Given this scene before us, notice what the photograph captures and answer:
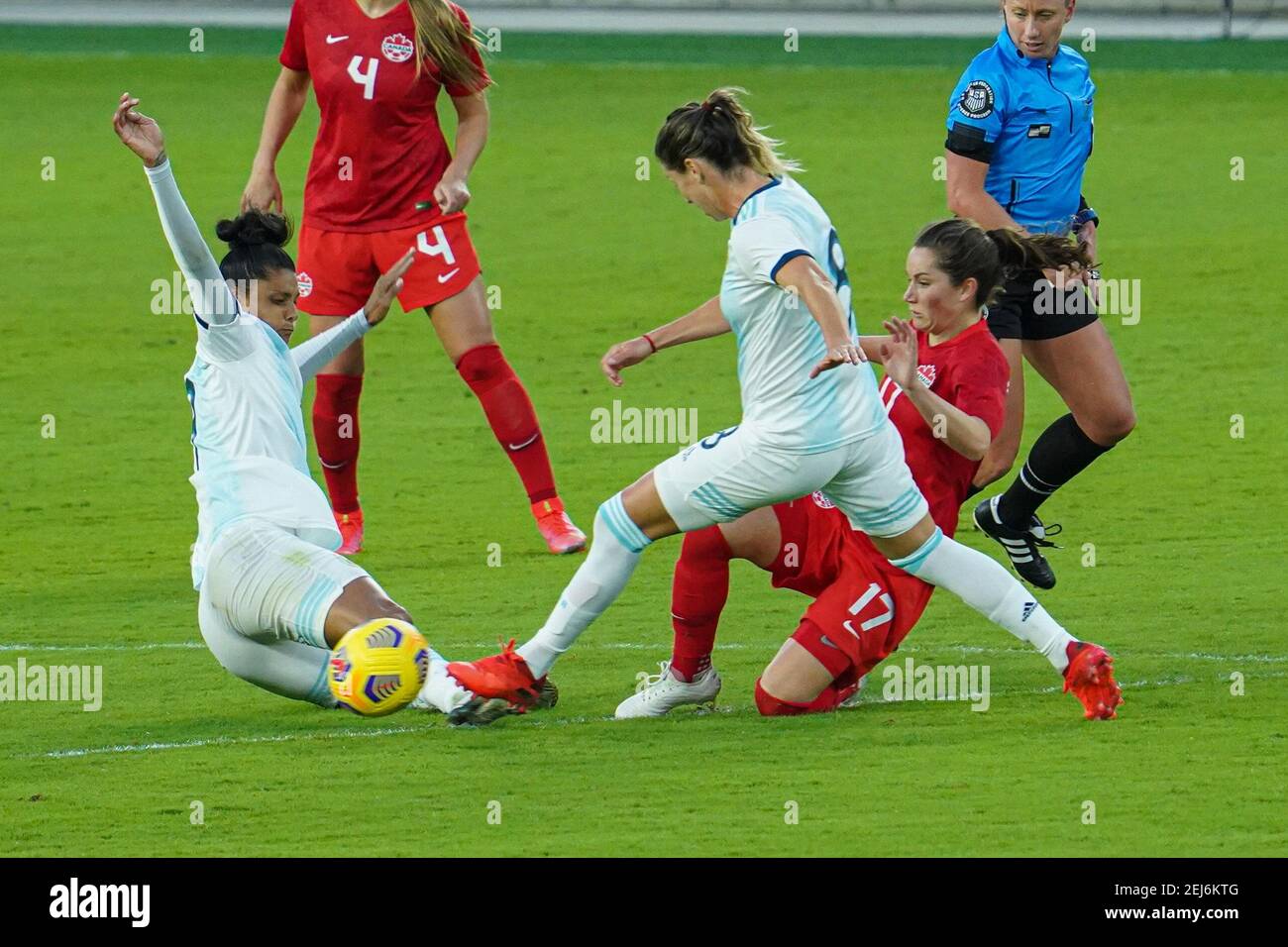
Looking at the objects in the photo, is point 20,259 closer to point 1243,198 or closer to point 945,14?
point 1243,198

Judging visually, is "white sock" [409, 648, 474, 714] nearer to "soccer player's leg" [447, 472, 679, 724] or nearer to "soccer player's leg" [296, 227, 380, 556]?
"soccer player's leg" [447, 472, 679, 724]

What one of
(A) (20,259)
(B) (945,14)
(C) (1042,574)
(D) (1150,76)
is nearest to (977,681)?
(C) (1042,574)

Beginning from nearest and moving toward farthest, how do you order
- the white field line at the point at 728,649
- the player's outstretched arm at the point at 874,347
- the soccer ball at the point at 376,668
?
the soccer ball at the point at 376,668 → the player's outstretched arm at the point at 874,347 → the white field line at the point at 728,649

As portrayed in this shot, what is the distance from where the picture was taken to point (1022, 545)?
28.2 ft

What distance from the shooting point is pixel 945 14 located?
29062 mm

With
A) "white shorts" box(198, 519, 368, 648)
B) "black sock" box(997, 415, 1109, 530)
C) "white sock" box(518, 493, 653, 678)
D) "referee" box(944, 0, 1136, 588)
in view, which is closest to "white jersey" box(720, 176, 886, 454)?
"white sock" box(518, 493, 653, 678)

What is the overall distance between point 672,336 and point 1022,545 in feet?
7.98

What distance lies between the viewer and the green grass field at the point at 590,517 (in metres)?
5.81

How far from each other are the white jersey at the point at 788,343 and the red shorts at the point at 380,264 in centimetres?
277

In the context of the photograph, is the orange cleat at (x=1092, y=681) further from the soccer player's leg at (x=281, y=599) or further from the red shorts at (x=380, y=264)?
the red shorts at (x=380, y=264)

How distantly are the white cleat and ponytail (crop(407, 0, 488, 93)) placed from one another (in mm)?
3178

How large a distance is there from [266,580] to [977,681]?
2.28 m

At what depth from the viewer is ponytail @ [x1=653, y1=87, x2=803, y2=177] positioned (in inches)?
251

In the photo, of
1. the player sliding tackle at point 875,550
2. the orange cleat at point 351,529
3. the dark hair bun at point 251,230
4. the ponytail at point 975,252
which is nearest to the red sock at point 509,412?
the orange cleat at point 351,529
